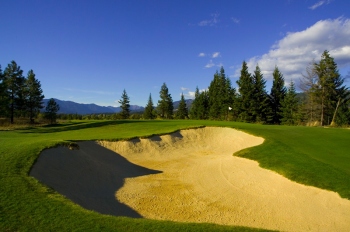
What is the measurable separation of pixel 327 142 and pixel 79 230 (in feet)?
61.6

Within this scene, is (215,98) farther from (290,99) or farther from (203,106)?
(290,99)

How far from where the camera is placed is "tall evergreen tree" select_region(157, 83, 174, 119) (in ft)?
260

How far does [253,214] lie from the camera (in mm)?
8594

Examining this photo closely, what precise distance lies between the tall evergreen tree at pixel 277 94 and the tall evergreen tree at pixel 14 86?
2149 inches

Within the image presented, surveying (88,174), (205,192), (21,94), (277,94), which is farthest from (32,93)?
(277,94)

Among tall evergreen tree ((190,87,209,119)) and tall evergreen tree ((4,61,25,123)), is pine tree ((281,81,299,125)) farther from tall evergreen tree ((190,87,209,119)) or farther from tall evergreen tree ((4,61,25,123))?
tall evergreen tree ((4,61,25,123))

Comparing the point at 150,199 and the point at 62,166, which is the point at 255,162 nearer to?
the point at 150,199

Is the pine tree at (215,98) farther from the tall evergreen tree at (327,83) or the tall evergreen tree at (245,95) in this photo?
the tall evergreen tree at (327,83)

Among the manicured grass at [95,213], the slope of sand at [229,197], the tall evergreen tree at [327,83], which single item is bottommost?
the slope of sand at [229,197]

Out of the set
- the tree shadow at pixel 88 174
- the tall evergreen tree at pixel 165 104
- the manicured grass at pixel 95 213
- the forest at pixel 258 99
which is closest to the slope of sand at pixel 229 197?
the tree shadow at pixel 88 174

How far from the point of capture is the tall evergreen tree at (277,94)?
55.0 meters

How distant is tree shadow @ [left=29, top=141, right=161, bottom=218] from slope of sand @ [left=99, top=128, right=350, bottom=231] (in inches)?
23.7

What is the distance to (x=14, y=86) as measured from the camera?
44094mm

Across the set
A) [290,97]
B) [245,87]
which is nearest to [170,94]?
[245,87]
